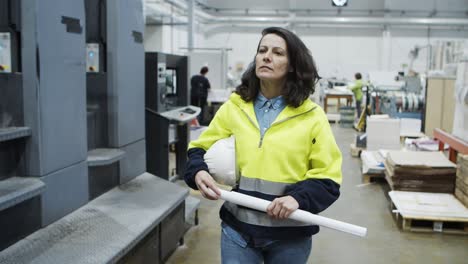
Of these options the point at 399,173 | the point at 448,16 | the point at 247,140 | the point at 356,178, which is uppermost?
the point at 448,16

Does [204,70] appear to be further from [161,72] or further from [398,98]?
[161,72]

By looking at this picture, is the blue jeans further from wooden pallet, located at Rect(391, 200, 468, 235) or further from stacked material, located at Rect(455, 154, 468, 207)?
stacked material, located at Rect(455, 154, 468, 207)

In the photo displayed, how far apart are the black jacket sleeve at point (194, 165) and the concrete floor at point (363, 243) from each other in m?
2.04

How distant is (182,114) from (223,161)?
381 centimetres

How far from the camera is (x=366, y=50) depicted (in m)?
17.0

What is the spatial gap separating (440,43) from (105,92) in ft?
39.3

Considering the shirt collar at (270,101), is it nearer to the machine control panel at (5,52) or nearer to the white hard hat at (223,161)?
the white hard hat at (223,161)

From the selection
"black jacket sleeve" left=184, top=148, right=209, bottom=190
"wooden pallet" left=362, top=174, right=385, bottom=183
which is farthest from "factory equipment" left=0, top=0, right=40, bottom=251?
"wooden pallet" left=362, top=174, right=385, bottom=183

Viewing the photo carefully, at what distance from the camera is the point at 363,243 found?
13.6 ft

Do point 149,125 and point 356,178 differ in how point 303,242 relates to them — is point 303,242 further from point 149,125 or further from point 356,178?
point 356,178

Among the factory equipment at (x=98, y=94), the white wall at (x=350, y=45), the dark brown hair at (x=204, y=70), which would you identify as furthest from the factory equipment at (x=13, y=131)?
the white wall at (x=350, y=45)

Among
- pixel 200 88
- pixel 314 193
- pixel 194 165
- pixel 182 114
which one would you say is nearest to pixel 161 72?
pixel 182 114

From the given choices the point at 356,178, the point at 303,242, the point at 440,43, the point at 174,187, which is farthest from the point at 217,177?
the point at 440,43

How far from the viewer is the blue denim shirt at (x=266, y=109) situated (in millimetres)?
1695
